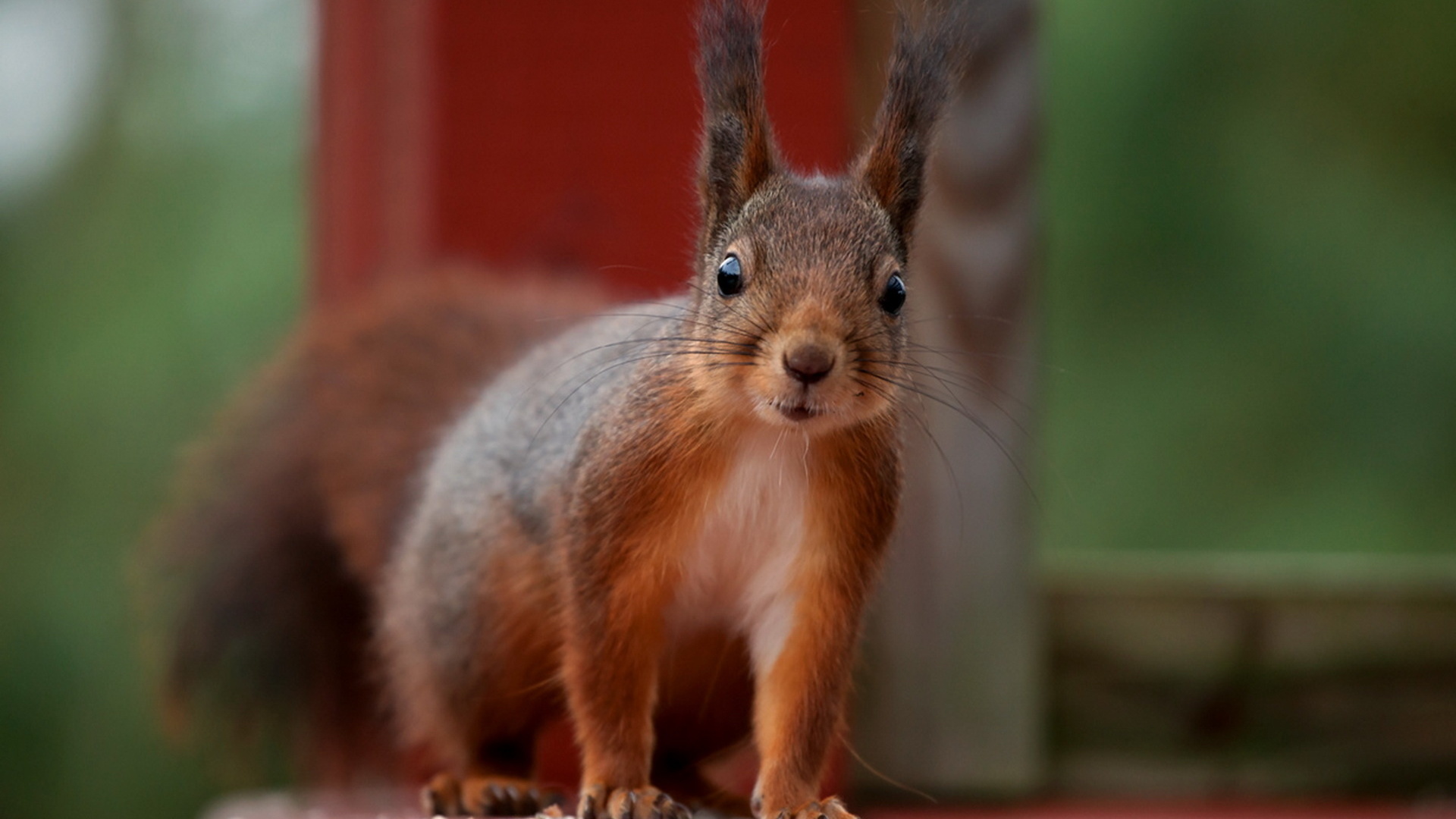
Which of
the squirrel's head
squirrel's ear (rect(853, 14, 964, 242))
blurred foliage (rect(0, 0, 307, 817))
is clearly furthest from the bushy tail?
squirrel's ear (rect(853, 14, 964, 242))

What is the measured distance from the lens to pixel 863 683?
230 cm

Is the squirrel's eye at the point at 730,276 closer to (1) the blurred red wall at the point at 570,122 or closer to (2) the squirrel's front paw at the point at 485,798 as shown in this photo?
(2) the squirrel's front paw at the point at 485,798

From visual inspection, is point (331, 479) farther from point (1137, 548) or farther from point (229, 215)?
point (1137, 548)

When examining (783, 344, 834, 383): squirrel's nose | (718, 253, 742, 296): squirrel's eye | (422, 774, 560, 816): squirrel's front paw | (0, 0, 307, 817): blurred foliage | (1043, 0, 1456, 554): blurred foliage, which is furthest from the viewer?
(0, 0, 307, 817): blurred foliage

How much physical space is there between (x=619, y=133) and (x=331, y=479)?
0.70 metres

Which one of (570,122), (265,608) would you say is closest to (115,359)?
(265,608)

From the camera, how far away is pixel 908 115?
137 centimetres

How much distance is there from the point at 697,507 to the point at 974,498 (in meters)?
0.95

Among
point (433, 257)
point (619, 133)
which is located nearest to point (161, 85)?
point (433, 257)

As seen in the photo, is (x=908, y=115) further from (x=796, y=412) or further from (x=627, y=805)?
(x=627, y=805)

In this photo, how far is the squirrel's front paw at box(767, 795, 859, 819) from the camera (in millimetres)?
1310

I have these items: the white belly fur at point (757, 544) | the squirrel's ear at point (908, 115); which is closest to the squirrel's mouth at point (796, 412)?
the white belly fur at point (757, 544)

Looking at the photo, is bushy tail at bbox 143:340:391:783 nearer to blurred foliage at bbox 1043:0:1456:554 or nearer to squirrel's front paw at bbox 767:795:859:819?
squirrel's front paw at bbox 767:795:859:819

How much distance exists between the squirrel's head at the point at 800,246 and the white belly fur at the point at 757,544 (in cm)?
10
